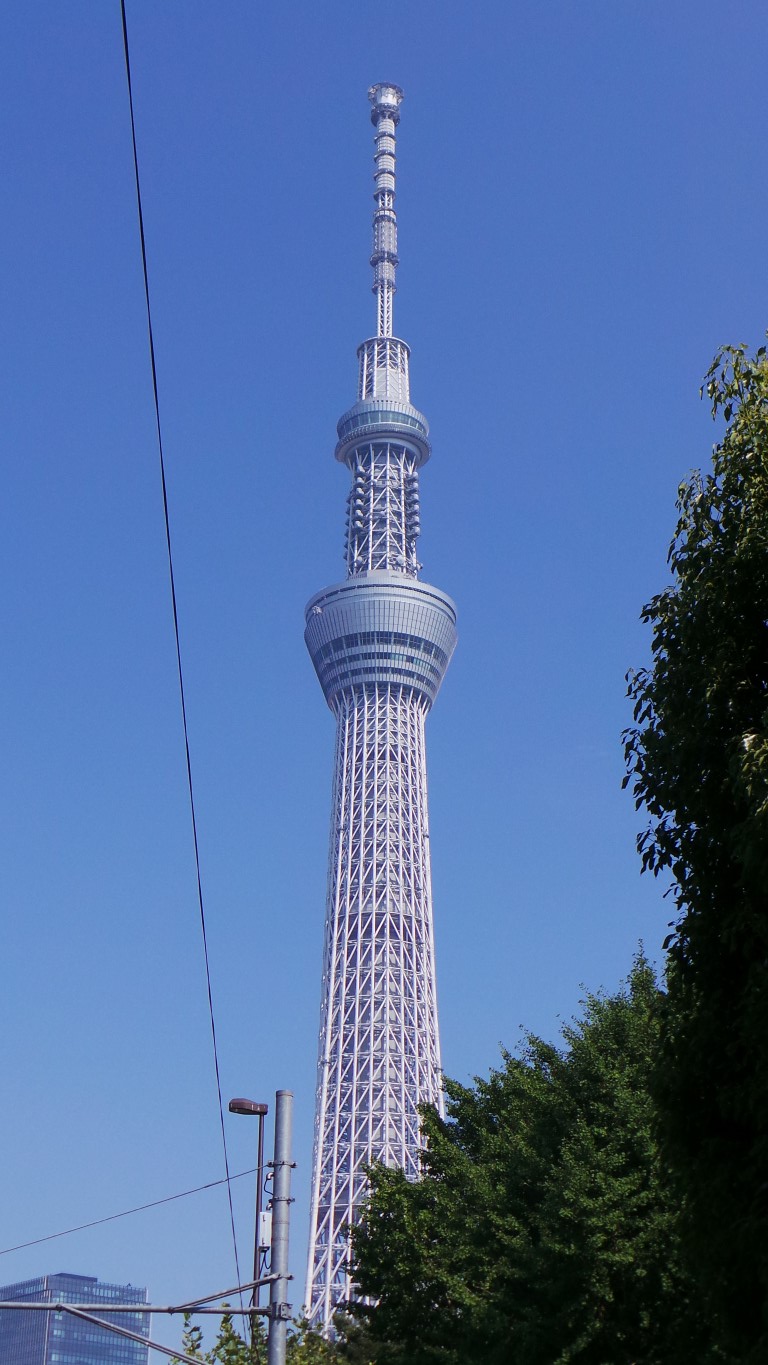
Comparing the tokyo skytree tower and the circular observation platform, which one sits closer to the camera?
the tokyo skytree tower

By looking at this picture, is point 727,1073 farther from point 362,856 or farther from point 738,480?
point 362,856

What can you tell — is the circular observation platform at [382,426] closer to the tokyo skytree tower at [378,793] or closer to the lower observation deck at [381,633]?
the tokyo skytree tower at [378,793]

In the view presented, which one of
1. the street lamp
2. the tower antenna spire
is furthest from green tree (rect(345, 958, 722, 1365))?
the tower antenna spire

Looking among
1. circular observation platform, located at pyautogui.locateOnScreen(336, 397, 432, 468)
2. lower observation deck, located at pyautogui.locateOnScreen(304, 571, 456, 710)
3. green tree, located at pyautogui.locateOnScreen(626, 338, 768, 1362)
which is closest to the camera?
green tree, located at pyautogui.locateOnScreen(626, 338, 768, 1362)

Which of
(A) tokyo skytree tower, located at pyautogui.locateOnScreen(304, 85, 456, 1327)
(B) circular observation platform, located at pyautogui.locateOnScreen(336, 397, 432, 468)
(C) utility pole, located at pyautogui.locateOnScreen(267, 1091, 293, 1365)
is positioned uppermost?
(B) circular observation platform, located at pyautogui.locateOnScreen(336, 397, 432, 468)

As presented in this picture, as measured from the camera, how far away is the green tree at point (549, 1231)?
26.9 meters

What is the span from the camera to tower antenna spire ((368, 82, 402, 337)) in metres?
146

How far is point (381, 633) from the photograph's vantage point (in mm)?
129125

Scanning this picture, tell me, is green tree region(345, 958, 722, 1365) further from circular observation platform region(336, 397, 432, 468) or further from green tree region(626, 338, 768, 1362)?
circular observation platform region(336, 397, 432, 468)

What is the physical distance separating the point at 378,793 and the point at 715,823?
115079mm

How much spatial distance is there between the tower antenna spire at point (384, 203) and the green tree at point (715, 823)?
443 feet

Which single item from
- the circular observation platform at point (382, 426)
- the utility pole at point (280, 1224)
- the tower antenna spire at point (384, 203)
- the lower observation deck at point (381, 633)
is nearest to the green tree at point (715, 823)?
the utility pole at point (280, 1224)

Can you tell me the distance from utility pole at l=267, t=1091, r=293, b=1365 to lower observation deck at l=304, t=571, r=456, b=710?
361 feet

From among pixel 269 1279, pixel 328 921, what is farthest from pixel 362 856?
pixel 269 1279
